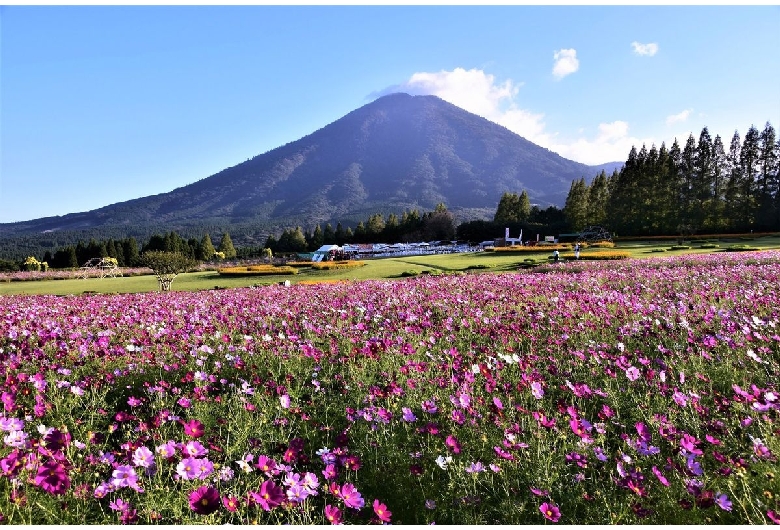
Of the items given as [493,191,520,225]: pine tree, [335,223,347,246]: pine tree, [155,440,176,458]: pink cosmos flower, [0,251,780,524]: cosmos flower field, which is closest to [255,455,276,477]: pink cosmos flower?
[0,251,780,524]: cosmos flower field

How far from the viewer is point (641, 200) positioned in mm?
49812

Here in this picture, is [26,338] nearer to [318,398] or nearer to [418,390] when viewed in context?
[318,398]

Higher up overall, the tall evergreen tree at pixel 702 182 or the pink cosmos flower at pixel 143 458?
the tall evergreen tree at pixel 702 182

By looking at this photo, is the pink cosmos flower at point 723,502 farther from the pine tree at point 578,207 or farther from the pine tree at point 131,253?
the pine tree at point 131,253

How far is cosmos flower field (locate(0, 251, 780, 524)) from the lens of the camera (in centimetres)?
220

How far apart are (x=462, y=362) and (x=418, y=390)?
111cm

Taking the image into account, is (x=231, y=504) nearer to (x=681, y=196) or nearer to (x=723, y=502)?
(x=723, y=502)

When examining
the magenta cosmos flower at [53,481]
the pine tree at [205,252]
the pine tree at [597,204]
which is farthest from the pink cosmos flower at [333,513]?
the pine tree at [205,252]

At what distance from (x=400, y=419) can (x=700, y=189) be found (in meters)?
56.4

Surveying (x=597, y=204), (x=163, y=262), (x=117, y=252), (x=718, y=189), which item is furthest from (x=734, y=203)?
(x=117, y=252)

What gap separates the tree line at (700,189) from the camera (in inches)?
1885

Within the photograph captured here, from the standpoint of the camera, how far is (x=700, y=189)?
47.6 metres

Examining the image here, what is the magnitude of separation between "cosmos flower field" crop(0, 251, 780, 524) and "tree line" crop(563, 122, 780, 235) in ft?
162

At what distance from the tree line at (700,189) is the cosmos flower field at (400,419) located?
162 ft
